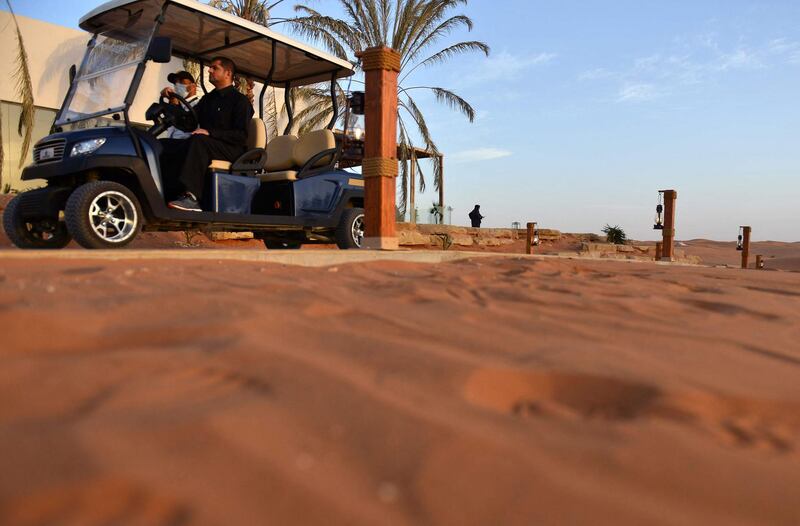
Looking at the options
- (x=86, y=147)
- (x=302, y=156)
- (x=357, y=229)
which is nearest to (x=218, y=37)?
(x=302, y=156)

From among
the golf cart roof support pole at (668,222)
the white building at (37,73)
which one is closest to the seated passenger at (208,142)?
the golf cart roof support pole at (668,222)

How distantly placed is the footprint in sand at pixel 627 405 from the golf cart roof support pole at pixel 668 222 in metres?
8.81

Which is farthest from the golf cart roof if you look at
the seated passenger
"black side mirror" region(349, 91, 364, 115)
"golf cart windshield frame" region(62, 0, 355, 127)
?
"black side mirror" region(349, 91, 364, 115)

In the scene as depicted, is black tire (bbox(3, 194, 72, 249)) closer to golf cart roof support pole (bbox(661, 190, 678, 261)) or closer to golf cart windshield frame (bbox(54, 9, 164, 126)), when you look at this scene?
golf cart windshield frame (bbox(54, 9, 164, 126))

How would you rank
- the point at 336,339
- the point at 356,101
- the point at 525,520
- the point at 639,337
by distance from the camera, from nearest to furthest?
the point at 525,520 < the point at 336,339 < the point at 639,337 < the point at 356,101

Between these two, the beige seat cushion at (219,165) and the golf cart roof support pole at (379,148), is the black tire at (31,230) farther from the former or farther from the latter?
the golf cart roof support pole at (379,148)

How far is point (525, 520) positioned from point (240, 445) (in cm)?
45

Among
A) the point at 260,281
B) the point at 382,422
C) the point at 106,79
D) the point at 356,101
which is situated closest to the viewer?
the point at 382,422

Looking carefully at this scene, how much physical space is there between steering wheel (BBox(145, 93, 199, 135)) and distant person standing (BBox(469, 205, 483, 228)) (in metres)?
13.6

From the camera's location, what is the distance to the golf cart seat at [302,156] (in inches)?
234

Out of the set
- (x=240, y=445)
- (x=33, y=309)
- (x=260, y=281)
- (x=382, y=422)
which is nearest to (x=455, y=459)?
(x=382, y=422)

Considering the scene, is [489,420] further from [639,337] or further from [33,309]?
[33,309]

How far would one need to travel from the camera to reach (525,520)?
2.68 ft

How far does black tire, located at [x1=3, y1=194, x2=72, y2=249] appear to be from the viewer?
15.9 ft
